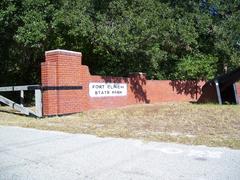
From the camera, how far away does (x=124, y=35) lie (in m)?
19.5

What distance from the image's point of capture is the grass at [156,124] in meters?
10.5

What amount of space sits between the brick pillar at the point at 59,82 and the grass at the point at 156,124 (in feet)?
1.75

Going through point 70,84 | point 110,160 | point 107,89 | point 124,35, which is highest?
point 124,35

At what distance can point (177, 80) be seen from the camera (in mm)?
27188

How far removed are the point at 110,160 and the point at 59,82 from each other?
8556 mm

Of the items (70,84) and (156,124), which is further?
(70,84)

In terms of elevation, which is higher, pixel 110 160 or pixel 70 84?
pixel 70 84

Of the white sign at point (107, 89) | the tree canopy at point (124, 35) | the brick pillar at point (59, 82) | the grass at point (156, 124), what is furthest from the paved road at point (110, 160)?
the tree canopy at point (124, 35)

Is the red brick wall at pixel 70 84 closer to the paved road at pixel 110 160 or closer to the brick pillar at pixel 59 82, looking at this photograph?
the brick pillar at pixel 59 82

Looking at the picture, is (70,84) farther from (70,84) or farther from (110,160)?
(110,160)

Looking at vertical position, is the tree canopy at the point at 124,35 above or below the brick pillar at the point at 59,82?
above

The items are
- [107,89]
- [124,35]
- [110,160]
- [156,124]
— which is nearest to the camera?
[110,160]

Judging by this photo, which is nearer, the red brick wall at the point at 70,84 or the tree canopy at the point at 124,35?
the red brick wall at the point at 70,84

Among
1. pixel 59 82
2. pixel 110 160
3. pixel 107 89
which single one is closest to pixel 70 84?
pixel 59 82
